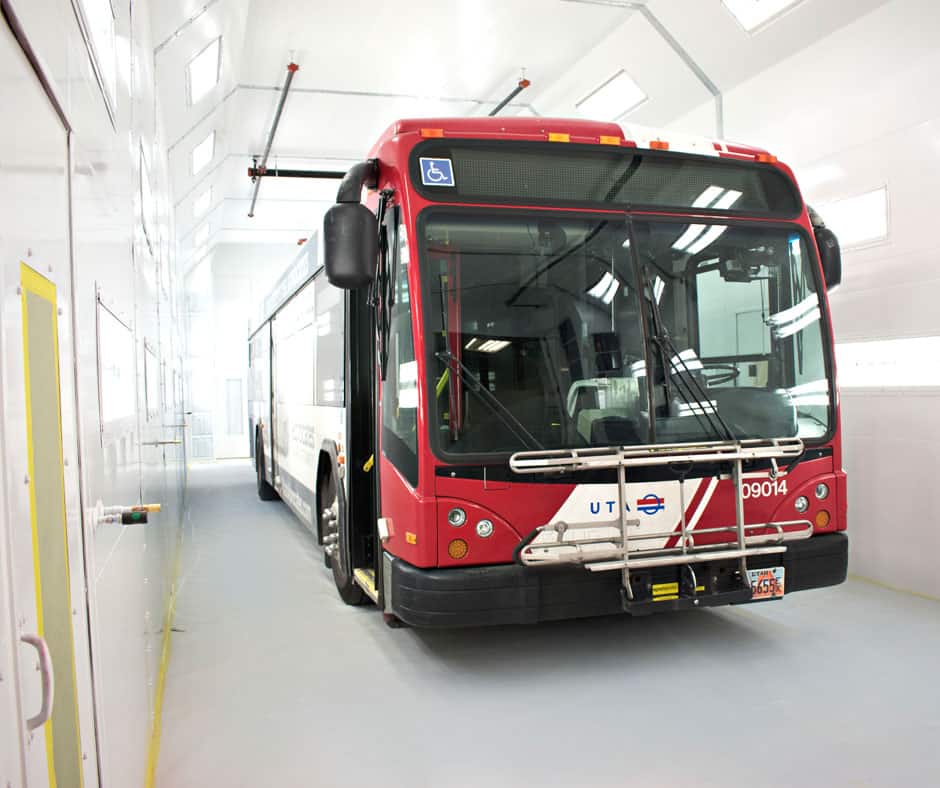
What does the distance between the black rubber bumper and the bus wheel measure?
3.51ft

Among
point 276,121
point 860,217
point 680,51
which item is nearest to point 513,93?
point 680,51

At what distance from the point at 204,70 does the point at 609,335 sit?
182 inches

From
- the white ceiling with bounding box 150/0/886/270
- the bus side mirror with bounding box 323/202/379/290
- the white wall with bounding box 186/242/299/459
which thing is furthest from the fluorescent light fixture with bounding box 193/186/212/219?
the bus side mirror with bounding box 323/202/379/290

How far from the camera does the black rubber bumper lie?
135 inches

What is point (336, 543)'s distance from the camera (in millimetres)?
5242

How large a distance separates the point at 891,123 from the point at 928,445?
2.03 m

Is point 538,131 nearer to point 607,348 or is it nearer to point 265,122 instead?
point 607,348

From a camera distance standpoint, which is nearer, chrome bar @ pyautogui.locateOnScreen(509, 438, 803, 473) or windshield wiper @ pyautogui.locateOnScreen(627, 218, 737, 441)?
chrome bar @ pyautogui.locateOnScreen(509, 438, 803, 473)

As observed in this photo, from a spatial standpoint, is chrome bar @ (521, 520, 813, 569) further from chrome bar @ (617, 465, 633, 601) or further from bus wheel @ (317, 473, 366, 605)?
bus wheel @ (317, 473, 366, 605)

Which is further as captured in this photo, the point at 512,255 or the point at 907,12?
the point at 907,12

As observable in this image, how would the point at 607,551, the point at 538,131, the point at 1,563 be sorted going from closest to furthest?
the point at 1,563
the point at 607,551
the point at 538,131

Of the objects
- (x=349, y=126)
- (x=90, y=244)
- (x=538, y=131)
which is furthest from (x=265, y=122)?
(x=90, y=244)

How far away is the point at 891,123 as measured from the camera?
5.06 meters

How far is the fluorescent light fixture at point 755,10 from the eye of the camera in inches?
220
